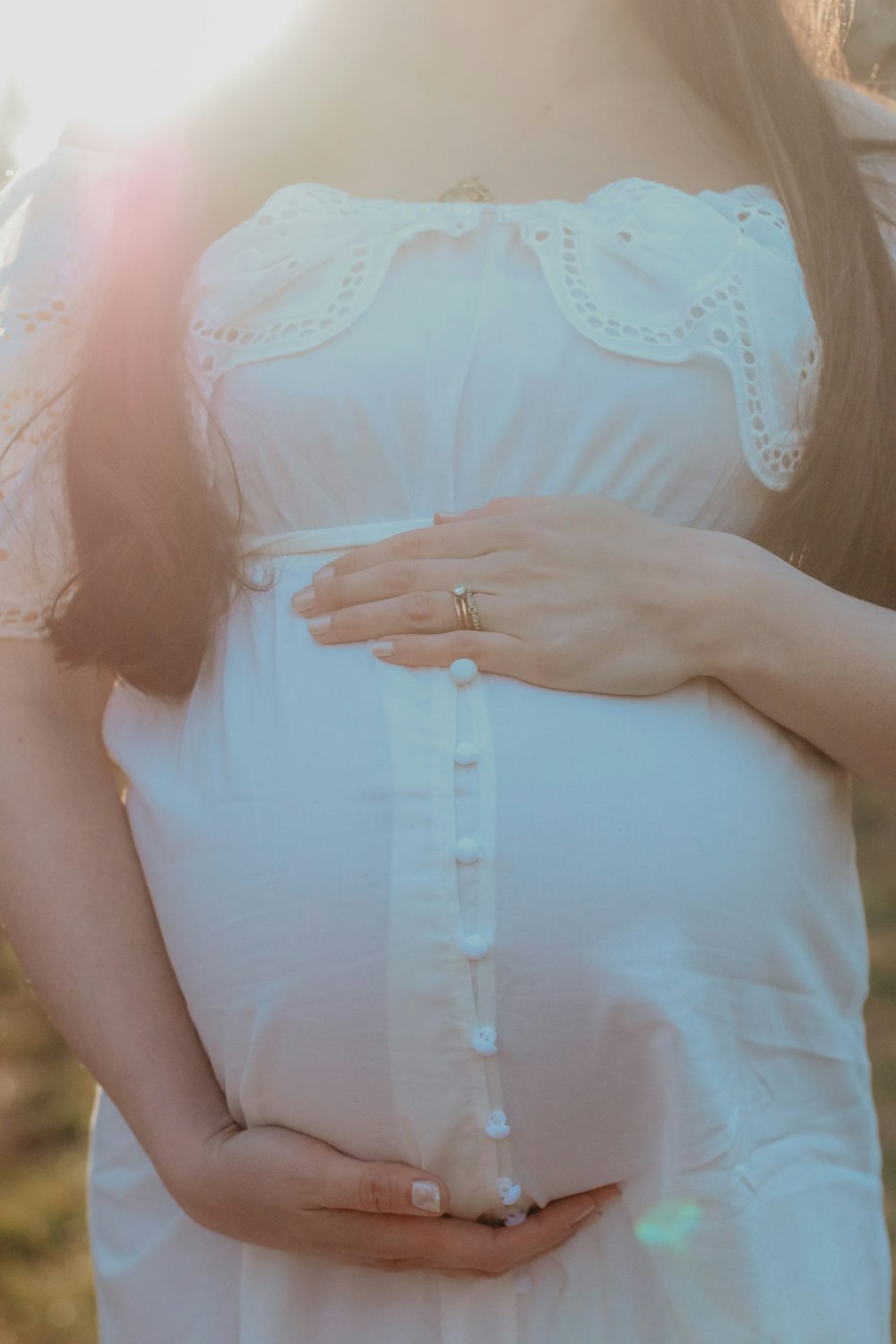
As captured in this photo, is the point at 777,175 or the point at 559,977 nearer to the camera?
the point at 559,977

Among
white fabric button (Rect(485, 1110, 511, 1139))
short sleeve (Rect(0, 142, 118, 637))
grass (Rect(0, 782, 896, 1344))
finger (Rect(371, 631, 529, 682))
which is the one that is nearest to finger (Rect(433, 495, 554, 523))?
finger (Rect(371, 631, 529, 682))

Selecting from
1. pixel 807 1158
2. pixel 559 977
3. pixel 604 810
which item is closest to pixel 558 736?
pixel 604 810

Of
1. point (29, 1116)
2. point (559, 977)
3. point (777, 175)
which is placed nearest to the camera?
point (559, 977)

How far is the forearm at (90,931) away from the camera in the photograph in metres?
1.21

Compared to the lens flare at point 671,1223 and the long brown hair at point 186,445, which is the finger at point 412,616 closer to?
the long brown hair at point 186,445

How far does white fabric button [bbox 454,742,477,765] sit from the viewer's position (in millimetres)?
1089

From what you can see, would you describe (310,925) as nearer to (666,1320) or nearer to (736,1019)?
(736,1019)

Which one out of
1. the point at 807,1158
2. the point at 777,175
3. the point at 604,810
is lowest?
the point at 807,1158

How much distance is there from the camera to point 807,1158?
3.65 feet

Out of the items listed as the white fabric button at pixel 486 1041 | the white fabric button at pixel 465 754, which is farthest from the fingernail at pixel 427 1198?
the white fabric button at pixel 465 754

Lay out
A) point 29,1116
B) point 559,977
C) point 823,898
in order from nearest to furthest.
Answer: point 559,977 → point 823,898 → point 29,1116

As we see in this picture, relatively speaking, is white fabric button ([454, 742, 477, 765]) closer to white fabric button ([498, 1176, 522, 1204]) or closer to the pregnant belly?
the pregnant belly

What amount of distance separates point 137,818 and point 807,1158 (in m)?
0.71

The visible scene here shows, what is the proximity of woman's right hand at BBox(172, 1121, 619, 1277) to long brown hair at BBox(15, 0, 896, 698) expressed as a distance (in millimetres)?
452
